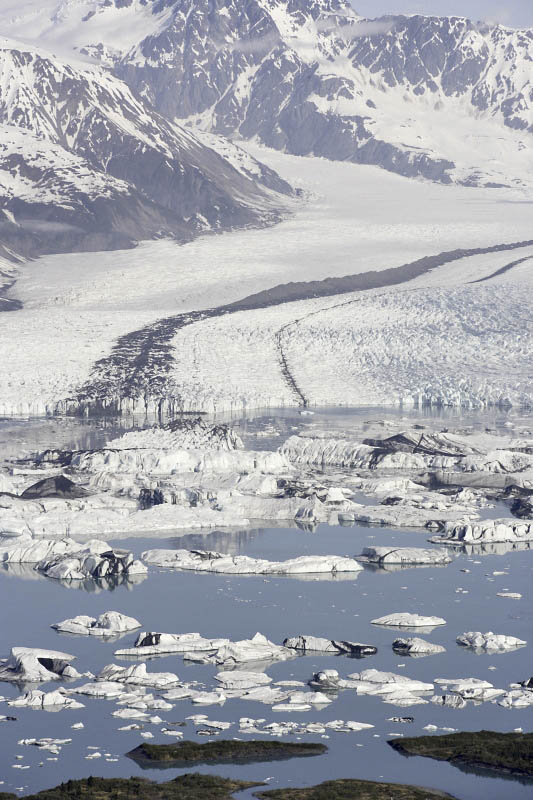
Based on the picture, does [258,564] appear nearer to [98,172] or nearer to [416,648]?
A: [416,648]

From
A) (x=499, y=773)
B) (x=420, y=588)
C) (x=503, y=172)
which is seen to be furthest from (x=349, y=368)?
(x=503, y=172)

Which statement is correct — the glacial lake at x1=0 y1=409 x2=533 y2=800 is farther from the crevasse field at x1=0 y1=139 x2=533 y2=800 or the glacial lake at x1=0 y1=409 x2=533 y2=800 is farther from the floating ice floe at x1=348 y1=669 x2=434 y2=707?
the floating ice floe at x1=348 y1=669 x2=434 y2=707

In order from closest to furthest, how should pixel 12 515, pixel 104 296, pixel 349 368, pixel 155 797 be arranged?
pixel 155 797 < pixel 12 515 < pixel 349 368 < pixel 104 296

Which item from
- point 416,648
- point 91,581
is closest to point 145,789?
point 416,648

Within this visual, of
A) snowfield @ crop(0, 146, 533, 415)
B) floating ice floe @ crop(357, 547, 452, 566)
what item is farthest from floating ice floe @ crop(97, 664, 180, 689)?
snowfield @ crop(0, 146, 533, 415)

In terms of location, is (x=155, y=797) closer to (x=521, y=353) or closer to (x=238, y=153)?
(x=521, y=353)
